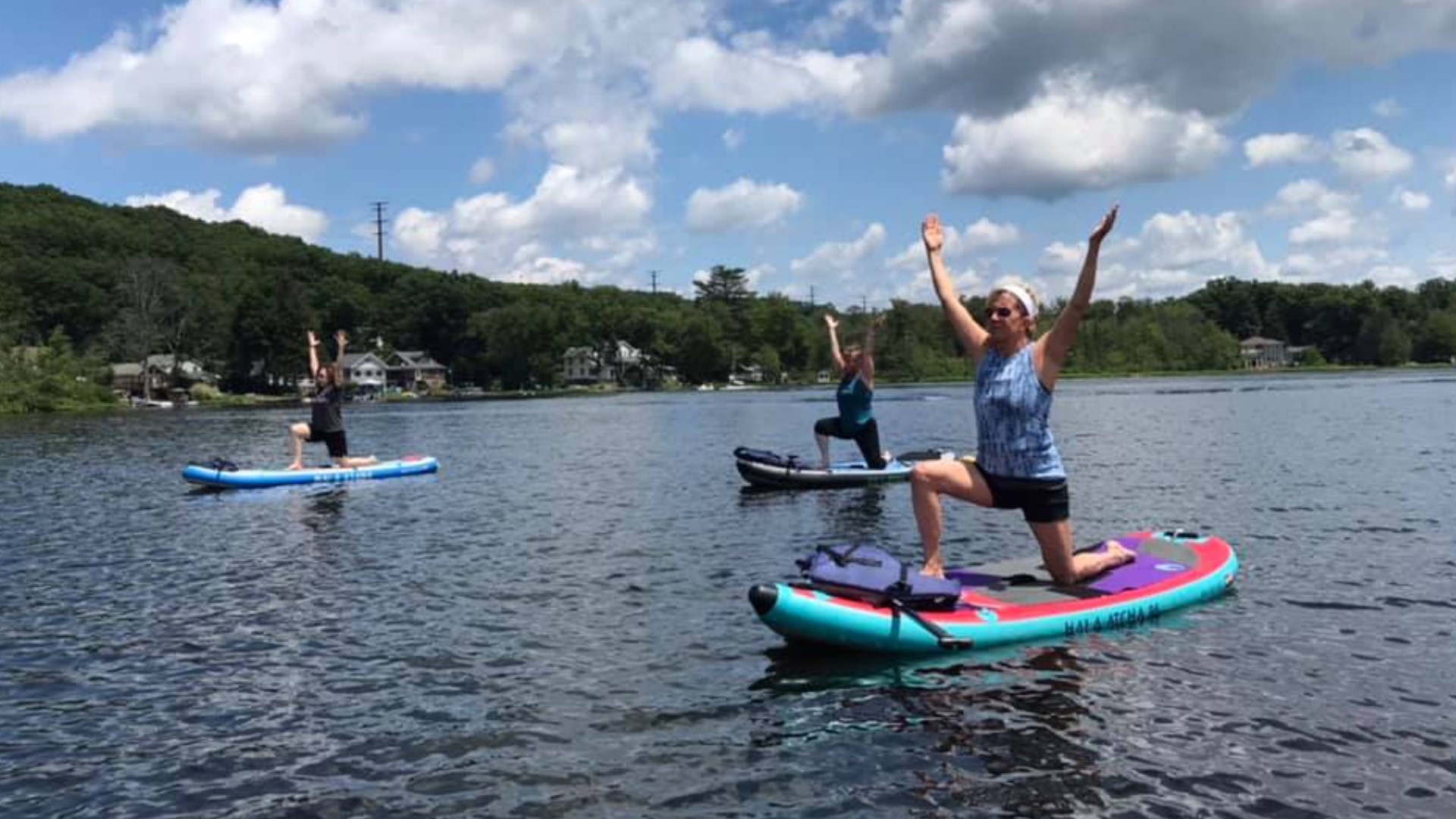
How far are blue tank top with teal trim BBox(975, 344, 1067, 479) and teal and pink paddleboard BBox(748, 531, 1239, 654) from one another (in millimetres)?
1391

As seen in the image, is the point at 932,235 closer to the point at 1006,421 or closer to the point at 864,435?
the point at 1006,421

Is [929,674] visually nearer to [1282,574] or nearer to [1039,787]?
[1039,787]

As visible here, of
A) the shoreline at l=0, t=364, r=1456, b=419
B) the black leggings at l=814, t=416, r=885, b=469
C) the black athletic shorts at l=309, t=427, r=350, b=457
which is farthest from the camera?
the shoreline at l=0, t=364, r=1456, b=419

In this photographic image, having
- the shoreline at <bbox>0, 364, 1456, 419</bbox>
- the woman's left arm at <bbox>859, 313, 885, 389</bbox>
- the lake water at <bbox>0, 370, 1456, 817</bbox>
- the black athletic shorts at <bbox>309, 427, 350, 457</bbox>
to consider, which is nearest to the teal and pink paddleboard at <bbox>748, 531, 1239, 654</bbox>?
the lake water at <bbox>0, 370, 1456, 817</bbox>

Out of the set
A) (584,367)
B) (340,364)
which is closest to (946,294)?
(340,364)

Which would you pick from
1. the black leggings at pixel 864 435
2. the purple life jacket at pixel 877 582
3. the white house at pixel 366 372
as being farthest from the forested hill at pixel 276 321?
the purple life jacket at pixel 877 582

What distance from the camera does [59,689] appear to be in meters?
9.94

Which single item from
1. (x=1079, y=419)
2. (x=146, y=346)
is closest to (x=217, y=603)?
(x=1079, y=419)

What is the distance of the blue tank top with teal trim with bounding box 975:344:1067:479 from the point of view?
10.1 meters

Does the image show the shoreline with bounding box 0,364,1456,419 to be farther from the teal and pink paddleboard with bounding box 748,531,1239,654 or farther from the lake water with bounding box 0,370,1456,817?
the teal and pink paddleboard with bounding box 748,531,1239,654

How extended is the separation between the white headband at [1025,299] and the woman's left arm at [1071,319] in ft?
0.87

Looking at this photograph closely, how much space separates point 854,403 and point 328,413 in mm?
13198

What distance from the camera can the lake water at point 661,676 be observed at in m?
7.35

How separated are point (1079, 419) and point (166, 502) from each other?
43.5m
